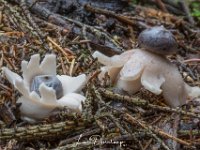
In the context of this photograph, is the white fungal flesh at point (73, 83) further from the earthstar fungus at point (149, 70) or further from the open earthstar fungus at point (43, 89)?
the earthstar fungus at point (149, 70)

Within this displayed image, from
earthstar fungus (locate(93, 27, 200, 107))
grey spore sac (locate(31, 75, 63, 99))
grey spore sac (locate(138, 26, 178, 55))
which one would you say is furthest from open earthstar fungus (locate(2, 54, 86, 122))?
grey spore sac (locate(138, 26, 178, 55))

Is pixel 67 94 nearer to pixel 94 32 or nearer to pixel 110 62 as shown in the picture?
pixel 110 62

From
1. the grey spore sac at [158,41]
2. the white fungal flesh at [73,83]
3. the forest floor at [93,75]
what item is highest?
the grey spore sac at [158,41]

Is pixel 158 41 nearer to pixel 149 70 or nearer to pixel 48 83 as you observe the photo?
pixel 149 70

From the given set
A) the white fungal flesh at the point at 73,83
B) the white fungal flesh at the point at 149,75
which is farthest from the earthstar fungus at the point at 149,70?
the white fungal flesh at the point at 73,83

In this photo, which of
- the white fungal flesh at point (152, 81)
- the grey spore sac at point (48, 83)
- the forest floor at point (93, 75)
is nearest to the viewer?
the forest floor at point (93, 75)

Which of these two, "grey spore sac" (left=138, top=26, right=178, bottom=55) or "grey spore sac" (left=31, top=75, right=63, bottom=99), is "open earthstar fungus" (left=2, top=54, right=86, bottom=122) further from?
"grey spore sac" (left=138, top=26, right=178, bottom=55)
